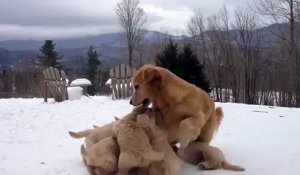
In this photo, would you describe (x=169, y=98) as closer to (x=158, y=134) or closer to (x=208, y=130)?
(x=158, y=134)

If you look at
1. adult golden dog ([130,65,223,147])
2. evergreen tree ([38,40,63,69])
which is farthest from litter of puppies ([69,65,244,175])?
evergreen tree ([38,40,63,69])

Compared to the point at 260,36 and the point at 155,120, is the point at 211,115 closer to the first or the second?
the point at 155,120

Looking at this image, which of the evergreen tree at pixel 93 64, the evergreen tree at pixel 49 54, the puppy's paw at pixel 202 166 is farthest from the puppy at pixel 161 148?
the evergreen tree at pixel 93 64

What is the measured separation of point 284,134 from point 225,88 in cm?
3200

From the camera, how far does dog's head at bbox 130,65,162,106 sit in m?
4.67

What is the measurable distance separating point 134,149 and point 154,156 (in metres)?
0.22

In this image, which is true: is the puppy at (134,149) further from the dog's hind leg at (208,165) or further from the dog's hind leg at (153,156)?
the dog's hind leg at (208,165)

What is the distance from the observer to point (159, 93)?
4.72 meters

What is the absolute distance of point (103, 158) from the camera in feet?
14.1

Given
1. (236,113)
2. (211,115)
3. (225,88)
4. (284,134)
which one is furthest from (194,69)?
(225,88)

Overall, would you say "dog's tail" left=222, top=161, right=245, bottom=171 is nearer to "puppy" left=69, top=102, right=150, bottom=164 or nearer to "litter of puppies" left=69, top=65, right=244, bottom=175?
"litter of puppies" left=69, top=65, right=244, bottom=175

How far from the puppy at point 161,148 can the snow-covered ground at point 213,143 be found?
1.23 ft

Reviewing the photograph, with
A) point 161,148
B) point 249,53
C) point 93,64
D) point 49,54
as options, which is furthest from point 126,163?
point 93,64

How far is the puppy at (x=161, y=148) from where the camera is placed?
4.23 m
